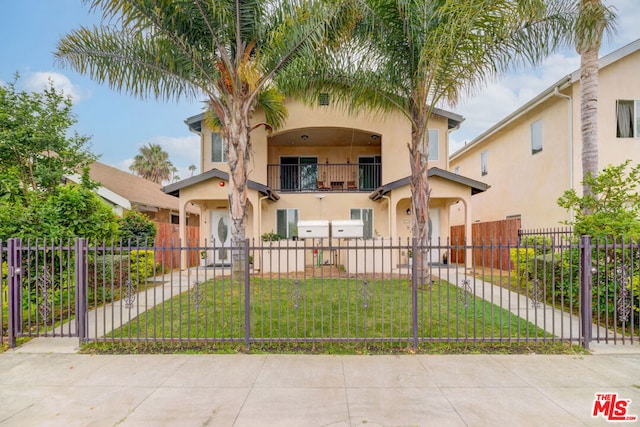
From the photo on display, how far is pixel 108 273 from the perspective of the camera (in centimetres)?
912

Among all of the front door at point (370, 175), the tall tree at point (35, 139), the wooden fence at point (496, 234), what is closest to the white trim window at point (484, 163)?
the wooden fence at point (496, 234)

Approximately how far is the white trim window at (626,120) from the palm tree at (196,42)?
11.1 metres

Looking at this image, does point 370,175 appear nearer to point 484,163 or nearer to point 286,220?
point 286,220

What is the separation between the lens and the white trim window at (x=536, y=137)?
1414cm

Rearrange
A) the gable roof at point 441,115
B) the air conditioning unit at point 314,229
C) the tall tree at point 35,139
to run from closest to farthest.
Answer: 1. the tall tree at point 35,139
2. the air conditioning unit at point 314,229
3. the gable roof at point 441,115

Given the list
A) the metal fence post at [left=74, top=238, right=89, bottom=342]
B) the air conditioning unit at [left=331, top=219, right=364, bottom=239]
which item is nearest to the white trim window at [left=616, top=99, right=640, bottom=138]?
the air conditioning unit at [left=331, top=219, right=364, bottom=239]

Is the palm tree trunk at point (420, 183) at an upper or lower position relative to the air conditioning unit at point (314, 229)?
upper

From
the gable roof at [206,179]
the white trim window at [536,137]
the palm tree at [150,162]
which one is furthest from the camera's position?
the palm tree at [150,162]

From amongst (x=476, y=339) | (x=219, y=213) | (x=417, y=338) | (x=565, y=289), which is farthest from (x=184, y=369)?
(x=219, y=213)

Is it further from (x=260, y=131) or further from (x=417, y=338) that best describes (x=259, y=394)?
(x=260, y=131)

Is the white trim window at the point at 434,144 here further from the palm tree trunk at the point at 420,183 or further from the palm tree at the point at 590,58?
the palm tree at the point at 590,58

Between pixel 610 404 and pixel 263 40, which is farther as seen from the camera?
pixel 263 40

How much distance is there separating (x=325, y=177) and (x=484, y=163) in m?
9.62

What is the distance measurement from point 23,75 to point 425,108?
1133cm
